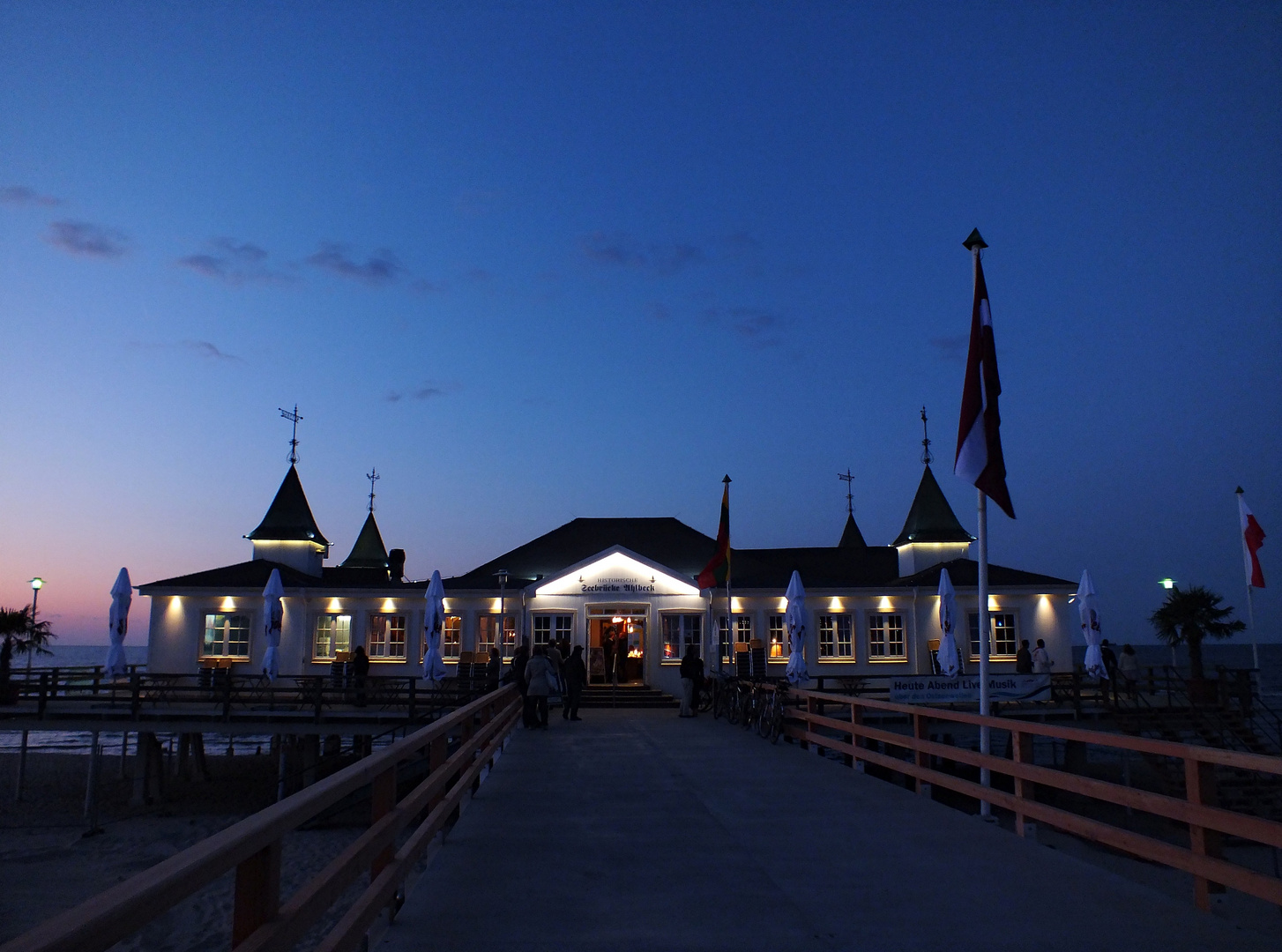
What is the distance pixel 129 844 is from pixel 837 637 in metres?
20.7

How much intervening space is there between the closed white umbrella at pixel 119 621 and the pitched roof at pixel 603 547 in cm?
1101

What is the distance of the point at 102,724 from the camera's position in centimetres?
2223

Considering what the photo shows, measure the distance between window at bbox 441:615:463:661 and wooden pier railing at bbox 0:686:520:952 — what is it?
82.4ft

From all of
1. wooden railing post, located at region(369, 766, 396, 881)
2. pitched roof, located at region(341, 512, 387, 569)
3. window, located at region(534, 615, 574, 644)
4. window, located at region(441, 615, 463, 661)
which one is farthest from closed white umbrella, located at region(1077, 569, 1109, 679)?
pitched roof, located at region(341, 512, 387, 569)

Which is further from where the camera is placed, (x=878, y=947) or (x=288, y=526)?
(x=288, y=526)

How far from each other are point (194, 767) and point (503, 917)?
29880 mm

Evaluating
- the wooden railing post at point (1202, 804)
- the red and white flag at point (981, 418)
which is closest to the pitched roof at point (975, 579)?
the red and white flag at point (981, 418)

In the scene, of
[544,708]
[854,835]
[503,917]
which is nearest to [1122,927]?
[854,835]

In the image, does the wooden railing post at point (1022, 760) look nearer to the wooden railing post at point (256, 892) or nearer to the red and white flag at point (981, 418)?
the red and white flag at point (981, 418)

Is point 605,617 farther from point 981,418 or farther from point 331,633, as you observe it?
point 981,418

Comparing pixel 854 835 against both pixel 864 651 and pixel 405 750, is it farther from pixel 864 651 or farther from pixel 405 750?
pixel 864 651

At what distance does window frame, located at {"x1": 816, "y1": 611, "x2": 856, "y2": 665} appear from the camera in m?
31.7

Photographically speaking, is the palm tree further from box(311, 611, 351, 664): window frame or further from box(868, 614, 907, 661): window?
box(311, 611, 351, 664): window frame

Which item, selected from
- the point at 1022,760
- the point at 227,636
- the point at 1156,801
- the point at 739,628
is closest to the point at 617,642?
the point at 739,628
